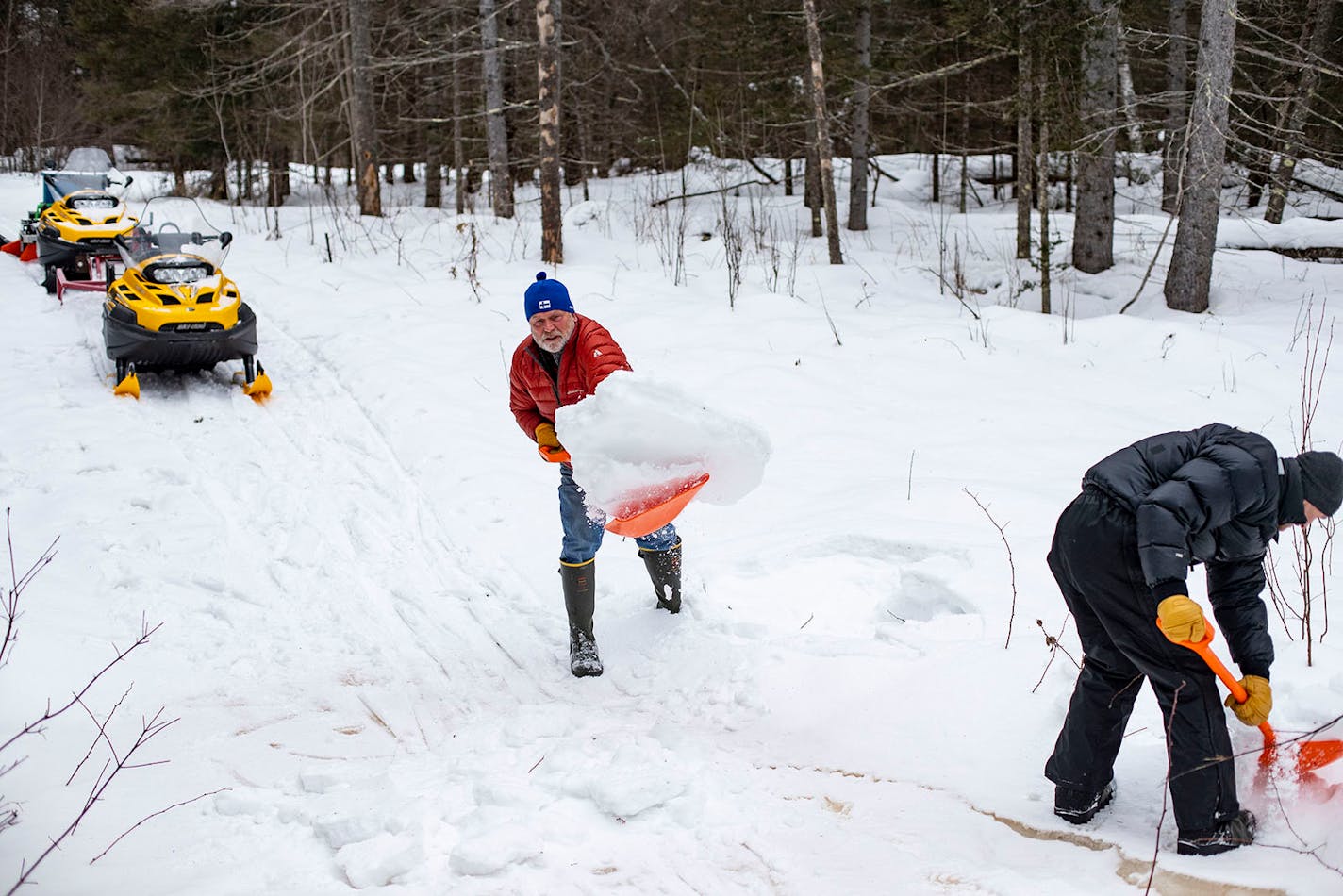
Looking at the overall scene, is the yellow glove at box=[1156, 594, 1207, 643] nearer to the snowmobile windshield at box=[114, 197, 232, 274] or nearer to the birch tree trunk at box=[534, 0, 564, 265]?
the snowmobile windshield at box=[114, 197, 232, 274]

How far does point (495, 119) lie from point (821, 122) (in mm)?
6423

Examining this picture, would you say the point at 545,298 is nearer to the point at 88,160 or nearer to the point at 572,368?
the point at 572,368

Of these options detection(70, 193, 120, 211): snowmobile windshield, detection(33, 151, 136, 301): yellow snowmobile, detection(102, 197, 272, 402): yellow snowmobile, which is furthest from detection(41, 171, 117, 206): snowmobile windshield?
detection(102, 197, 272, 402): yellow snowmobile

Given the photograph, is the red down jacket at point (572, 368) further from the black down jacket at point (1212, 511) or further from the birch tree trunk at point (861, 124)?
the birch tree trunk at point (861, 124)

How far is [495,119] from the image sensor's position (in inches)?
660

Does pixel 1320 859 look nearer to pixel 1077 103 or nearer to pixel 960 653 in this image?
pixel 960 653

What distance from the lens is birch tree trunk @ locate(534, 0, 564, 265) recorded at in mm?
12062

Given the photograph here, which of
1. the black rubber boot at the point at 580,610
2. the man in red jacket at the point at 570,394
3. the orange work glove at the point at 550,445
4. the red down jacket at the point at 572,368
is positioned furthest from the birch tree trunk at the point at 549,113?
the black rubber boot at the point at 580,610

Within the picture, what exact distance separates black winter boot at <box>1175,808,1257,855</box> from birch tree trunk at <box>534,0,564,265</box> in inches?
444

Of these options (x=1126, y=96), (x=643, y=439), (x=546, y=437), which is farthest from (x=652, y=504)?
(x=1126, y=96)

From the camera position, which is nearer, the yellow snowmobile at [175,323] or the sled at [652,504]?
the sled at [652,504]

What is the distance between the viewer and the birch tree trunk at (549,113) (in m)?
12.1

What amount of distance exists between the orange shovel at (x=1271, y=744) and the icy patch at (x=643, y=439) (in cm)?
185

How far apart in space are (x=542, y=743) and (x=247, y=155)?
78.2 feet
